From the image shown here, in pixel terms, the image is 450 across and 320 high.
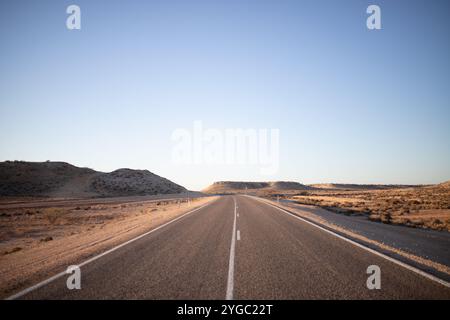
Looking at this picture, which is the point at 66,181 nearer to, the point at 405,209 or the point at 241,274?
the point at 405,209

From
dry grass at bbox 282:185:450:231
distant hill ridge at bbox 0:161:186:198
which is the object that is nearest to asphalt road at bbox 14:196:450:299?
dry grass at bbox 282:185:450:231

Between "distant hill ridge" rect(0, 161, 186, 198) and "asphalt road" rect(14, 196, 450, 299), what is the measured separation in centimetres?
7626

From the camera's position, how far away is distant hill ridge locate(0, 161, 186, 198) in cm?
7862

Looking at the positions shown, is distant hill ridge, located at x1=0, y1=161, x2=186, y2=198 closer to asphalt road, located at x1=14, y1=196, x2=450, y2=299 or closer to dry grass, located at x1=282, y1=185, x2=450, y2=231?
dry grass, located at x1=282, y1=185, x2=450, y2=231

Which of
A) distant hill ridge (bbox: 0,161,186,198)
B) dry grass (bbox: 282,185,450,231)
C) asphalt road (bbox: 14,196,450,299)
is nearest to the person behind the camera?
asphalt road (bbox: 14,196,450,299)

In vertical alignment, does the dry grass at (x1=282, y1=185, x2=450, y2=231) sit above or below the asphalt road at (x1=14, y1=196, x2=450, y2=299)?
below

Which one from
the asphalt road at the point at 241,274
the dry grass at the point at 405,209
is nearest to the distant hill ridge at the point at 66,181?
the dry grass at the point at 405,209

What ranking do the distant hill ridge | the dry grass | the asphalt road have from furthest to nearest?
the distant hill ridge → the dry grass → the asphalt road

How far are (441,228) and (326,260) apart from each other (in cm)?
1301

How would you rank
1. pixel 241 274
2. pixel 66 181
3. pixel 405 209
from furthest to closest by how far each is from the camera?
pixel 66 181 < pixel 405 209 < pixel 241 274

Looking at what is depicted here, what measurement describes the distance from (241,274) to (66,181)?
9948 cm

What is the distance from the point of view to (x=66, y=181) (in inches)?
3637

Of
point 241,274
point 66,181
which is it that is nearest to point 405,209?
point 241,274
